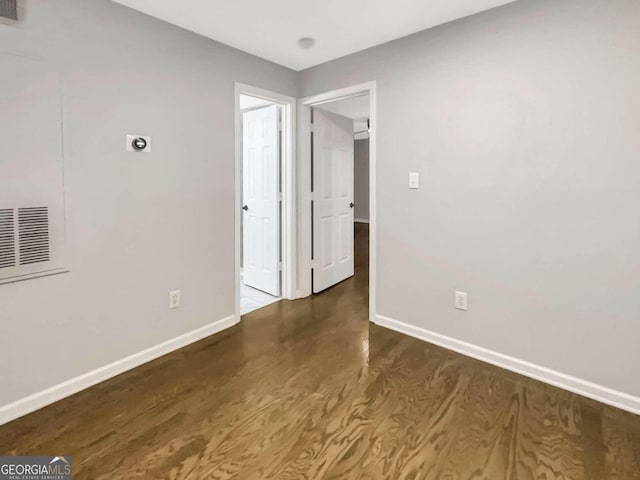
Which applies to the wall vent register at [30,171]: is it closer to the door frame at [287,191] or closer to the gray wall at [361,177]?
the door frame at [287,191]

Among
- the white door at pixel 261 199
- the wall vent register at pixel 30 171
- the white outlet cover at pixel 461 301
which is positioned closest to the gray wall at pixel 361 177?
the white door at pixel 261 199

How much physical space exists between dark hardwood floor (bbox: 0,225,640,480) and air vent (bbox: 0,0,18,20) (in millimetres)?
2014

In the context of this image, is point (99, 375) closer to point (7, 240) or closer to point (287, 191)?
point (7, 240)

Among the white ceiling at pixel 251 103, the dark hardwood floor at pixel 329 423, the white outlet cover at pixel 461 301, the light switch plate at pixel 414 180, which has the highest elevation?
the white ceiling at pixel 251 103

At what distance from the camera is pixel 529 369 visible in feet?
7.55

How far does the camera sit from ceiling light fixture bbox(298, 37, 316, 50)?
8.99 feet

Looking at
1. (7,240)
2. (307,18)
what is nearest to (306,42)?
Result: (307,18)

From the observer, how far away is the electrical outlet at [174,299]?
2643 mm

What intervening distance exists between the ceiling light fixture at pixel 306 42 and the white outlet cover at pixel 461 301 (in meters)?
2.15

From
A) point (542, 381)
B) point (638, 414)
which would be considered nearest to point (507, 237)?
point (542, 381)

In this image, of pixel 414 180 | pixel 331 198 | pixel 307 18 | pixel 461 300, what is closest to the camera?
pixel 307 18

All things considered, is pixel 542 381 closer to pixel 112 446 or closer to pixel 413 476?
pixel 413 476

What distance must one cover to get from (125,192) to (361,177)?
8069 millimetres

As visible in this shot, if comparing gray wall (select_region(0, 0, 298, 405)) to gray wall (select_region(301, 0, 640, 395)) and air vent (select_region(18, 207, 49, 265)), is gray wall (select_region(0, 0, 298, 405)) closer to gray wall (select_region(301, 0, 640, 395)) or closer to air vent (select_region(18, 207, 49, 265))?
air vent (select_region(18, 207, 49, 265))
